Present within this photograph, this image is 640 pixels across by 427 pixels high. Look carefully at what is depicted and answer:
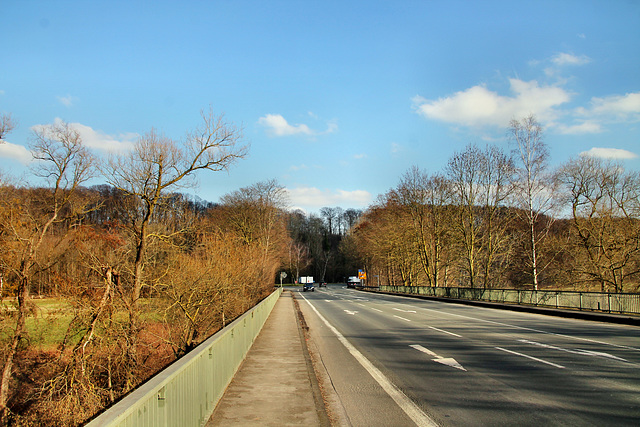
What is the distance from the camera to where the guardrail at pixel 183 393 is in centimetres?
294

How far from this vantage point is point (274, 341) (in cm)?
1362


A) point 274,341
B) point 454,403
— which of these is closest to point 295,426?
point 454,403

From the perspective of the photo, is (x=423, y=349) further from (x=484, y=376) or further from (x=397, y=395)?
(x=397, y=395)

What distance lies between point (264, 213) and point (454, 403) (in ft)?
147

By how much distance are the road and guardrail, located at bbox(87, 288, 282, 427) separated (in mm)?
1961

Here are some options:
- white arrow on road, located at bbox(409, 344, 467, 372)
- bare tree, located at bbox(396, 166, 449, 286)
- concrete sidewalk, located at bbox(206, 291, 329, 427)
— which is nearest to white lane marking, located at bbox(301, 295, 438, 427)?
concrete sidewalk, located at bbox(206, 291, 329, 427)

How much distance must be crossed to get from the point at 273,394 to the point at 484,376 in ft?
14.5

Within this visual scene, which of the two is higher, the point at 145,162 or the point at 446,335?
the point at 145,162

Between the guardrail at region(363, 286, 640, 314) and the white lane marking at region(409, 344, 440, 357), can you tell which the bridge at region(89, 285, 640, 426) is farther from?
the guardrail at region(363, 286, 640, 314)

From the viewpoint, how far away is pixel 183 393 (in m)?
4.29

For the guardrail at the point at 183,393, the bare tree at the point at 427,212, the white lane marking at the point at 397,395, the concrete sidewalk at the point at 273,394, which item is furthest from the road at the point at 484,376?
the bare tree at the point at 427,212

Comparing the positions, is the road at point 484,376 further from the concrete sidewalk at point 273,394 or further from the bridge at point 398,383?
the concrete sidewalk at point 273,394

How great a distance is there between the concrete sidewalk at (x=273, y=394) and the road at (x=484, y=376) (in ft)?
1.61

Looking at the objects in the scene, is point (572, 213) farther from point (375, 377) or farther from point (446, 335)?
point (375, 377)
